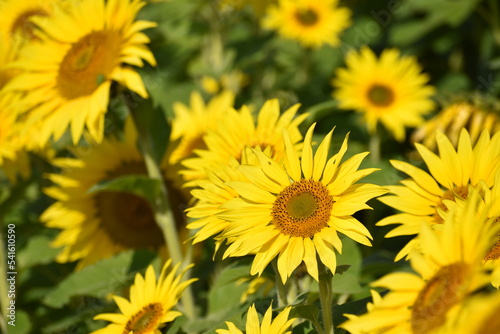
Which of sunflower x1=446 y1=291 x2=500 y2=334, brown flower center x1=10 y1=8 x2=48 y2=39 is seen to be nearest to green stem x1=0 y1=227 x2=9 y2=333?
brown flower center x1=10 y1=8 x2=48 y2=39

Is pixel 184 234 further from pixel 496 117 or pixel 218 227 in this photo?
pixel 496 117

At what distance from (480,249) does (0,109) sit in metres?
1.82

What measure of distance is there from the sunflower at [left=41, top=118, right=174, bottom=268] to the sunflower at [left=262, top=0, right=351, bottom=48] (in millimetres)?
1428

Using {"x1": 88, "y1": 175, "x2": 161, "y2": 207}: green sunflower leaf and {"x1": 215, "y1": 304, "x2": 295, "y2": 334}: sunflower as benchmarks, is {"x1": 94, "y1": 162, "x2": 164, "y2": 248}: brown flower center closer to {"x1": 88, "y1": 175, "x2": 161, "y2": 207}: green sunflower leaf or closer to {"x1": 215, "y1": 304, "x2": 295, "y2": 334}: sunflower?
{"x1": 88, "y1": 175, "x2": 161, "y2": 207}: green sunflower leaf

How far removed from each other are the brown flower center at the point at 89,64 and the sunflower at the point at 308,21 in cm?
168

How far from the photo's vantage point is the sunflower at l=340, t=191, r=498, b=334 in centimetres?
96

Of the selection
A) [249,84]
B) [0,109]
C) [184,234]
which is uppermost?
[249,84]

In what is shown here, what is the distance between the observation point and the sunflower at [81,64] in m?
1.79

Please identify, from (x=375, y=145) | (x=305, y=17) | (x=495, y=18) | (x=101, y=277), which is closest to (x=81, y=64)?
(x=101, y=277)

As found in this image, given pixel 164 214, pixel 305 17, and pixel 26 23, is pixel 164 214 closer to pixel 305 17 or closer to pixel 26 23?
pixel 26 23

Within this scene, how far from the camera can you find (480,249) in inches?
37.4

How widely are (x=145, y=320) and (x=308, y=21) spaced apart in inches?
95.5

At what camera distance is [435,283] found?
1.01 meters

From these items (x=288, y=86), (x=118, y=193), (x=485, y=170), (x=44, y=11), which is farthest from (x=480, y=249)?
(x=288, y=86)
